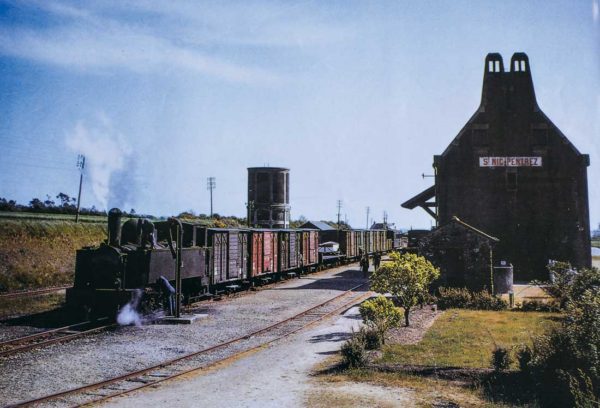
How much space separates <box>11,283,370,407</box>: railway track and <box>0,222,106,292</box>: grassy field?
17273 millimetres

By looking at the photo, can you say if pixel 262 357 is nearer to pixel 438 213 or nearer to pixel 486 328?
pixel 486 328

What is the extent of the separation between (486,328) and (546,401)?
7.05 m

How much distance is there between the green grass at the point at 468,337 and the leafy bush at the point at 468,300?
774mm

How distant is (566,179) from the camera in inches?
1174

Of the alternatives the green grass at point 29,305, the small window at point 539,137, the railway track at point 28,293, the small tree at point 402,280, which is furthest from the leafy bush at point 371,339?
the small window at point 539,137

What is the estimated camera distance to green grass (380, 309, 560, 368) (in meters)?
11.7

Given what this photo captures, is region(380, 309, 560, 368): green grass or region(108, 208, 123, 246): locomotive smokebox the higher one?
region(108, 208, 123, 246): locomotive smokebox

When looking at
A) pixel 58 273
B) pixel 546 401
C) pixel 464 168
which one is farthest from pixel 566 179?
pixel 58 273

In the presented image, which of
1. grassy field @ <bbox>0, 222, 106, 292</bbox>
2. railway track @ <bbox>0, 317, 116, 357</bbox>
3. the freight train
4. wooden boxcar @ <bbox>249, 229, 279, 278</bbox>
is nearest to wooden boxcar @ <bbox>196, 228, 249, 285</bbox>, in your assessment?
the freight train

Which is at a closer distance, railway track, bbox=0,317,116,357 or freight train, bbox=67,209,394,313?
railway track, bbox=0,317,116,357

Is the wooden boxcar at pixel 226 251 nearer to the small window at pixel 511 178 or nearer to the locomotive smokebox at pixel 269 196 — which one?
the small window at pixel 511 178

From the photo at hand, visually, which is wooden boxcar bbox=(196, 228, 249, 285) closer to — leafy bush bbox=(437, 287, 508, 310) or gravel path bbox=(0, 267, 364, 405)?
gravel path bbox=(0, 267, 364, 405)

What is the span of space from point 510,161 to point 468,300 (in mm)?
13548

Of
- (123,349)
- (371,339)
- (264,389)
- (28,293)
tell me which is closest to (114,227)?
(123,349)
